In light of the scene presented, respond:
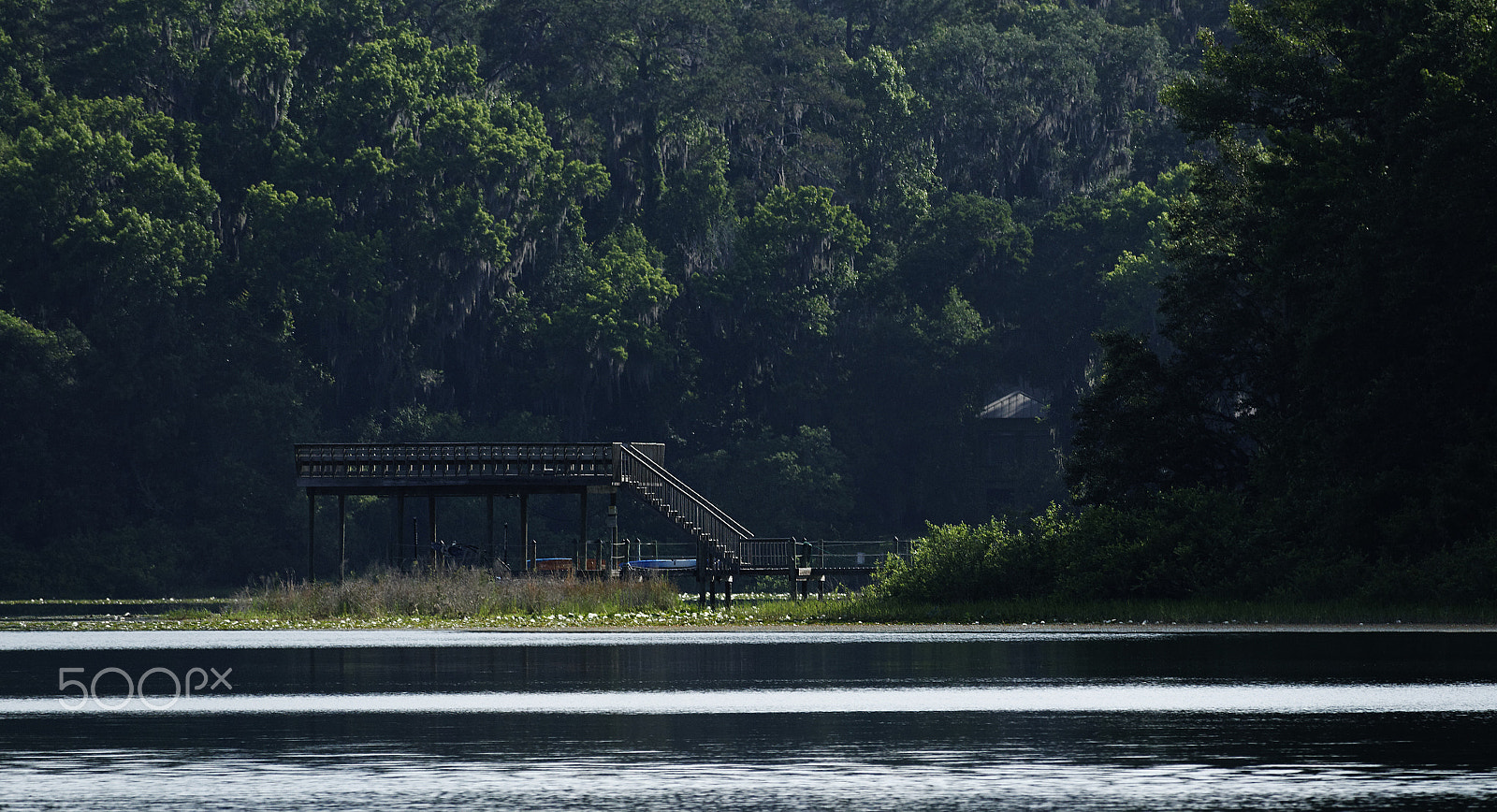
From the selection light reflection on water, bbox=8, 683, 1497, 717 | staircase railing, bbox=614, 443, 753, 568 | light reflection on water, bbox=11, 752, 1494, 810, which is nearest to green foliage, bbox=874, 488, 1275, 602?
staircase railing, bbox=614, 443, 753, 568

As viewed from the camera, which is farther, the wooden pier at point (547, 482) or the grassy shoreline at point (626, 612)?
the wooden pier at point (547, 482)

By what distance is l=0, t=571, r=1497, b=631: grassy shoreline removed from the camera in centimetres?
4188

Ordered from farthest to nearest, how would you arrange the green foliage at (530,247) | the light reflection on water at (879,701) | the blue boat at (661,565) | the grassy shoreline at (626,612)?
the green foliage at (530,247) → the blue boat at (661,565) → the grassy shoreline at (626,612) → the light reflection on water at (879,701)

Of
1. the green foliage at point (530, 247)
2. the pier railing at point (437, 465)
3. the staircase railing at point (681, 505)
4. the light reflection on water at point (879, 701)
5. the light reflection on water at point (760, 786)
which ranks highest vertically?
the green foliage at point (530, 247)

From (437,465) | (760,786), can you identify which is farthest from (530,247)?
(760,786)

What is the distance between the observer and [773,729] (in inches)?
834

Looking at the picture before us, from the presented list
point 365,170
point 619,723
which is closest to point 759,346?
point 365,170

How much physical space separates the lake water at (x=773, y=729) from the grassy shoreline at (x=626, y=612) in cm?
700

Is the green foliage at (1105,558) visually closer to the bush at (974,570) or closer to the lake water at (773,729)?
the bush at (974,570)

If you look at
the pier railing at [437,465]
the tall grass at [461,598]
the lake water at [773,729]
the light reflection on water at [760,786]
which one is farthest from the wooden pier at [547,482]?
the light reflection on water at [760,786]

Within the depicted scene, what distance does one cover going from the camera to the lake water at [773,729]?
1650 cm

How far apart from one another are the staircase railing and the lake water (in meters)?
22.7

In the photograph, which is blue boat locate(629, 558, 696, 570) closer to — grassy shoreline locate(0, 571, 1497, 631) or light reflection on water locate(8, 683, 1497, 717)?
grassy shoreline locate(0, 571, 1497, 631)

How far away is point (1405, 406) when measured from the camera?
44844 mm
